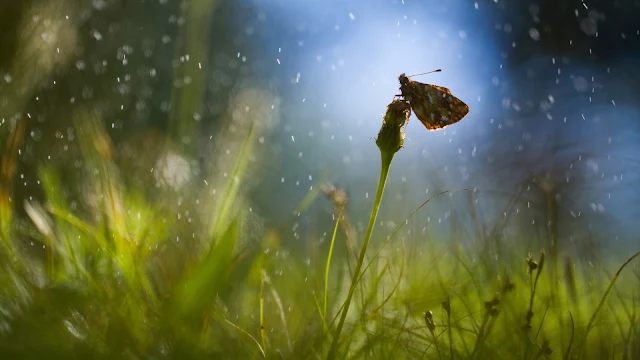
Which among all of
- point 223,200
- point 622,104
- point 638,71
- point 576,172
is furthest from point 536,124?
point 223,200

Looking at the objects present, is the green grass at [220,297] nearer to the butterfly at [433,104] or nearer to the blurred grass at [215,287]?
the blurred grass at [215,287]

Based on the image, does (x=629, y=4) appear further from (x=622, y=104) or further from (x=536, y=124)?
(x=536, y=124)

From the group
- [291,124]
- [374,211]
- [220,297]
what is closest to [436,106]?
[374,211]

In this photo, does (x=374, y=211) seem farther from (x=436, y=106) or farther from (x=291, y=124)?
(x=291, y=124)

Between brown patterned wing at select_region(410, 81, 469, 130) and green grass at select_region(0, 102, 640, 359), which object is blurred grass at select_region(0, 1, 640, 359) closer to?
green grass at select_region(0, 102, 640, 359)

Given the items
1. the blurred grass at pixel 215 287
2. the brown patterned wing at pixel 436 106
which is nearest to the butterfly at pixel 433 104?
the brown patterned wing at pixel 436 106
